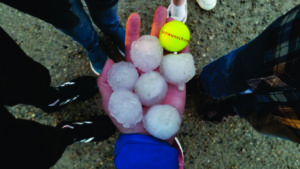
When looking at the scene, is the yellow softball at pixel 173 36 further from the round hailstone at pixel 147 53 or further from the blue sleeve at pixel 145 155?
the blue sleeve at pixel 145 155

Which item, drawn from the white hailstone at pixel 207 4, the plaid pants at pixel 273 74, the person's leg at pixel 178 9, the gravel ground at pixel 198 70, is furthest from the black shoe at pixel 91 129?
the white hailstone at pixel 207 4

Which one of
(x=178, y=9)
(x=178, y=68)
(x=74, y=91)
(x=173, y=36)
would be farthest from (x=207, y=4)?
(x=74, y=91)

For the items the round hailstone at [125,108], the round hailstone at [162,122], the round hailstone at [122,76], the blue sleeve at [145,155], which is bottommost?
the blue sleeve at [145,155]

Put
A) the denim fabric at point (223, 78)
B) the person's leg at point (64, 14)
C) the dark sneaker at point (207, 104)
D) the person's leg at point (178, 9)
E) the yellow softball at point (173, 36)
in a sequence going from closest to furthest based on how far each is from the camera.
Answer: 1. the person's leg at point (64, 14)
2. the denim fabric at point (223, 78)
3. the yellow softball at point (173, 36)
4. the dark sneaker at point (207, 104)
5. the person's leg at point (178, 9)

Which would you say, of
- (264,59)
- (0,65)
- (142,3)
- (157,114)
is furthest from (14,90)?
(142,3)

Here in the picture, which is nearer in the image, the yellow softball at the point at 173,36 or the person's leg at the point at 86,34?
the person's leg at the point at 86,34

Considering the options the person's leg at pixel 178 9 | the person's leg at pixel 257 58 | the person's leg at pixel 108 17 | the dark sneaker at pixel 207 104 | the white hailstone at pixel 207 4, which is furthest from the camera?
the white hailstone at pixel 207 4

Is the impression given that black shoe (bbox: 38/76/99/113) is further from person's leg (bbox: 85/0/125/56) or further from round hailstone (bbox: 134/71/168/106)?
round hailstone (bbox: 134/71/168/106)
